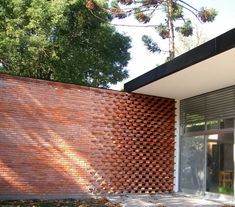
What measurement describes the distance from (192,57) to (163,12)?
360 inches

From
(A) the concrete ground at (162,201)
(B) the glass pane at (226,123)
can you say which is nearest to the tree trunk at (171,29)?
(B) the glass pane at (226,123)

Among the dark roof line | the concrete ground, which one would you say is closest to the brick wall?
the concrete ground

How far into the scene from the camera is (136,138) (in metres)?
9.72

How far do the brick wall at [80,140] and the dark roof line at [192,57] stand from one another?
1.05 m

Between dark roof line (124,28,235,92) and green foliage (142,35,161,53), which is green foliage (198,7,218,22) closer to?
green foliage (142,35,161,53)

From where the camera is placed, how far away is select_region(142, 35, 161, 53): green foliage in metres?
15.9

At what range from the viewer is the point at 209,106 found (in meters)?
9.29

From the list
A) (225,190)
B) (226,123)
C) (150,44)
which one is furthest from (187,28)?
(225,190)

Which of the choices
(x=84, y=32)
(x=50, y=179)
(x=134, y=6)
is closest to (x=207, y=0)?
(x=134, y=6)

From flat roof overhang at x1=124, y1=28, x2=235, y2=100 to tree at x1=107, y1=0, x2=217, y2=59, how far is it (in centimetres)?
581

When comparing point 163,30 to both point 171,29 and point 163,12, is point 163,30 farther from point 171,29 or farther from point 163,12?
point 163,12

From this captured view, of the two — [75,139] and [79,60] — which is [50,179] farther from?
[79,60]

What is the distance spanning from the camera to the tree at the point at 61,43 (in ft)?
42.6

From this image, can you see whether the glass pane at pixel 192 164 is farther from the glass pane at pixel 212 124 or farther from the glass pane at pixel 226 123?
Answer: the glass pane at pixel 226 123
